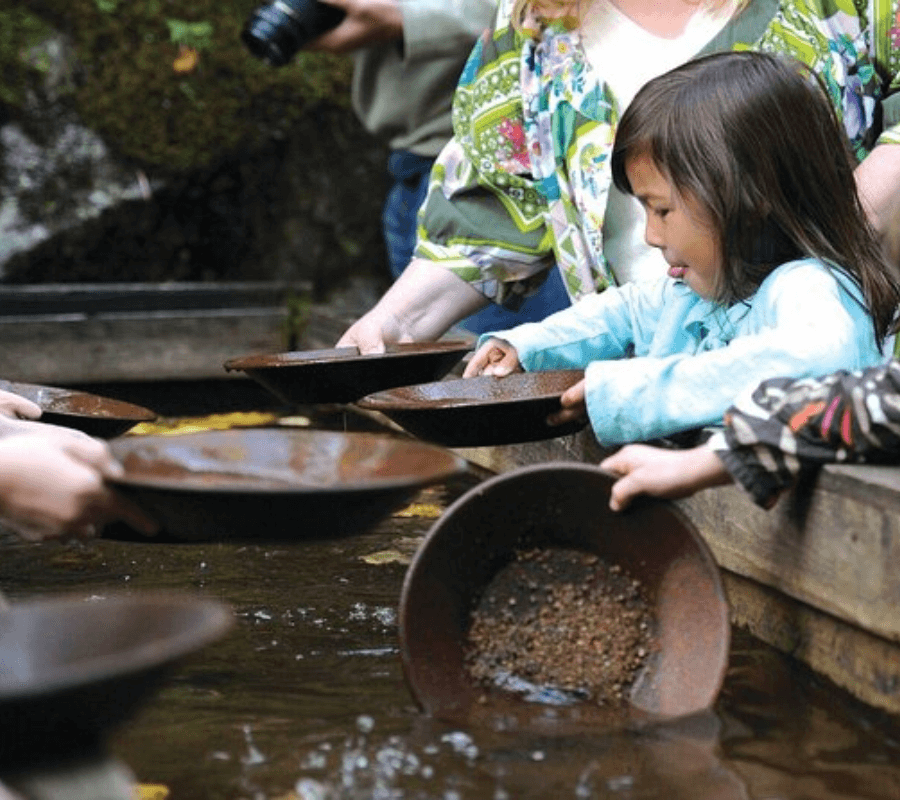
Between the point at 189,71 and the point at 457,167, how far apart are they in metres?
3.36

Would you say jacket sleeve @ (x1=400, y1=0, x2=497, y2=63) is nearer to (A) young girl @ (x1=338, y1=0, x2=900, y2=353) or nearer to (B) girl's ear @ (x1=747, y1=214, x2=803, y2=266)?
(A) young girl @ (x1=338, y1=0, x2=900, y2=353)

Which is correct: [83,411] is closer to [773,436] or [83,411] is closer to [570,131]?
[570,131]

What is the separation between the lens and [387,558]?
3867 mm

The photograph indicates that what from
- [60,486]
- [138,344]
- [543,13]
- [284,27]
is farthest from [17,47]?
[60,486]

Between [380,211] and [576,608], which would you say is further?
[380,211]

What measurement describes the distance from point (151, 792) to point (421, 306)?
2.16m

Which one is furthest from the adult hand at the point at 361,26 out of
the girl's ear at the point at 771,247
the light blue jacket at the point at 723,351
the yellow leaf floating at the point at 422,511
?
the girl's ear at the point at 771,247

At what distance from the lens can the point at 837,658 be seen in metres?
2.93

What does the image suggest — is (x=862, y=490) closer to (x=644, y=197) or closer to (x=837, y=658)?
(x=837, y=658)

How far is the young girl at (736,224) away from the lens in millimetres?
3164

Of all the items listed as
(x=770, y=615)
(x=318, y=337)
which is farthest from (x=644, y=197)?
(x=318, y=337)

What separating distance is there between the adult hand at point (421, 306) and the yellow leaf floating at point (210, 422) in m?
1.14

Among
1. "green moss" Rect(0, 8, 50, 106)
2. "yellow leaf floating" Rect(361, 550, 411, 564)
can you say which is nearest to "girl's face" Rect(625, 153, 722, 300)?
"yellow leaf floating" Rect(361, 550, 411, 564)

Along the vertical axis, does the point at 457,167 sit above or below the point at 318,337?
above
